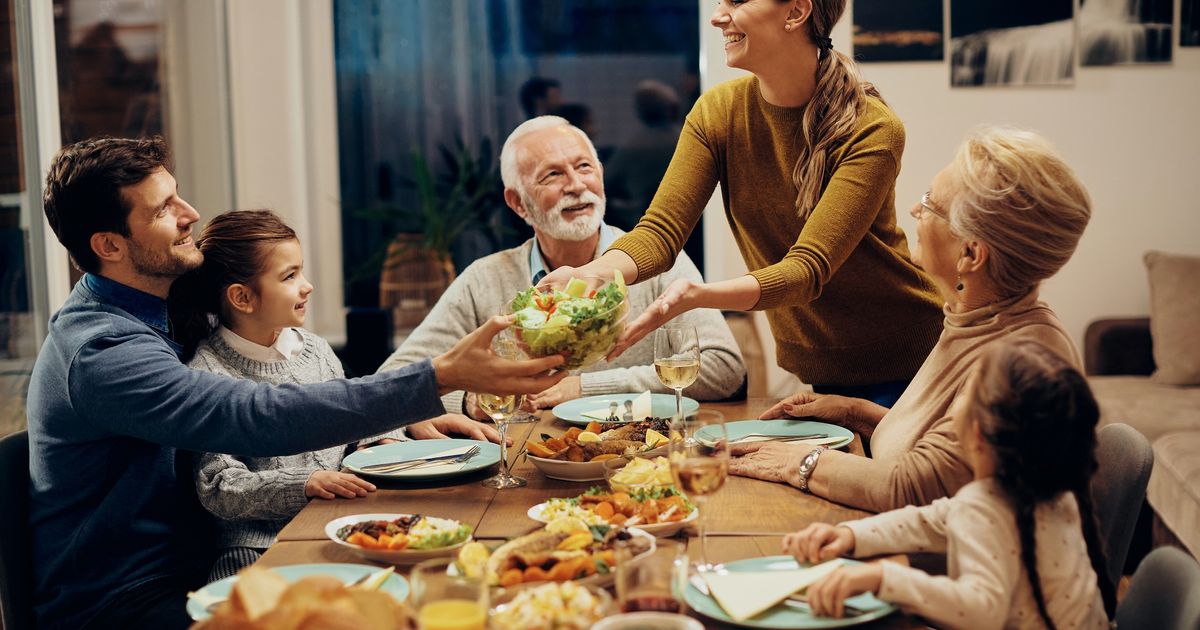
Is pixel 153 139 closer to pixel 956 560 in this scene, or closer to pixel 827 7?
pixel 827 7

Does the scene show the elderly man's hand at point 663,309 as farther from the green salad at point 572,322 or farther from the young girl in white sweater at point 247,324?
the young girl in white sweater at point 247,324

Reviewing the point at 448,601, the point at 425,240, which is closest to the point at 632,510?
the point at 448,601

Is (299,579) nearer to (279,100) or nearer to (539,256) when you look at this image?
(539,256)

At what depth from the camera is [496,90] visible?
5.34 metres

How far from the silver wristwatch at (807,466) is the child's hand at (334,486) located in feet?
2.44

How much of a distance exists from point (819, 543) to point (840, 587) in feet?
0.52

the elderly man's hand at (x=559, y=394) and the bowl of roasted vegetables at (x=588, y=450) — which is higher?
the bowl of roasted vegetables at (x=588, y=450)

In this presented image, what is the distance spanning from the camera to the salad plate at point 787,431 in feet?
6.88

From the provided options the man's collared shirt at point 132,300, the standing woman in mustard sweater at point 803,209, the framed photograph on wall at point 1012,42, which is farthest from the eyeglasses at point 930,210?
the framed photograph on wall at point 1012,42

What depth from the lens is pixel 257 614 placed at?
3.92 ft

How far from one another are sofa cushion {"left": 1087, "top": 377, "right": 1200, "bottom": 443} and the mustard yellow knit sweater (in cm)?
160

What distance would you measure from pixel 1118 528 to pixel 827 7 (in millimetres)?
1194

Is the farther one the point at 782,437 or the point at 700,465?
the point at 782,437

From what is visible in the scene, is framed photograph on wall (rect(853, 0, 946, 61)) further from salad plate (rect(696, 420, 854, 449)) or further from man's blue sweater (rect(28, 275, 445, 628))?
man's blue sweater (rect(28, 275, 445, 628))
